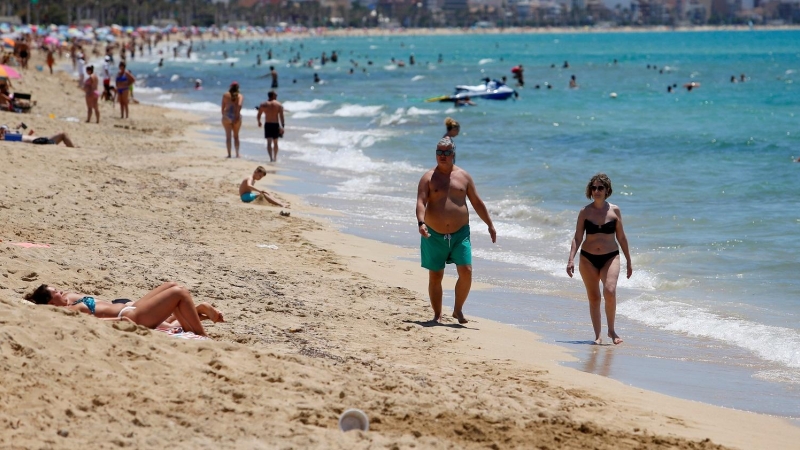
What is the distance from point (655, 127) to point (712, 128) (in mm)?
1532

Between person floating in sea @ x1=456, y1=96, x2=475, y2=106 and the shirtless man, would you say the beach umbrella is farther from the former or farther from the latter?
person floating in sea @ x1=456, y1=96, x2=475, y2=106

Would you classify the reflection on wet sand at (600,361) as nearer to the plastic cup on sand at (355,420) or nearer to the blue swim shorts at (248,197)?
the plastic cup on sand at (355,420)

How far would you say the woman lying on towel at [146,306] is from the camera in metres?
6.43

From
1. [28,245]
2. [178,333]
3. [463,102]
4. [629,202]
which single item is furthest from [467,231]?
[463,102]

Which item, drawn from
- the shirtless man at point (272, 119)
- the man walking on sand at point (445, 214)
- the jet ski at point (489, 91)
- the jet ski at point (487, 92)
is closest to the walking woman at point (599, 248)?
the man walking on sand at point (445, 214)

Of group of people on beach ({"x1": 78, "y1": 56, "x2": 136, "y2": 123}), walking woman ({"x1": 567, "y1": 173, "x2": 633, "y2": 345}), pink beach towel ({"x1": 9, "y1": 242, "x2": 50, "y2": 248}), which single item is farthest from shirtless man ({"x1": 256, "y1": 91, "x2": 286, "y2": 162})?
walking woman ({"x1": 567, "y1": 173, "x2": 633, "y2": 345})

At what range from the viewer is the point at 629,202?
15.6 m

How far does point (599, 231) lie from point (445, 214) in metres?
1.20

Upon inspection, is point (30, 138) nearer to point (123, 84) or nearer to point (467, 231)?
point (123, 84)

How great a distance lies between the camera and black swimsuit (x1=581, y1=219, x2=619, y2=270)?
791 centimetres

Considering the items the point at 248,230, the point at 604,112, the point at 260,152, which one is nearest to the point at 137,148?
the point at 260,152

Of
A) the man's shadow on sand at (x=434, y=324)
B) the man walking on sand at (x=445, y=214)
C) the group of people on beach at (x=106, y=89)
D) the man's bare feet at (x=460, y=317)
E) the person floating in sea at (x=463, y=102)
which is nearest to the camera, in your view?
the man walking on sand at (x=445, y=214)

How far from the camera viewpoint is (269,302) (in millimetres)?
7996

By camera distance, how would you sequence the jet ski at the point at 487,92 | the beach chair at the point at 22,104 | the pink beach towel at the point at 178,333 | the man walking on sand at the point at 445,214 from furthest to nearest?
the jet ski at the point at 487,92
the beach chair at the point at 22,104
the man walking on sand at the point at 445,214
the pink beach towel at the point at 178,333
